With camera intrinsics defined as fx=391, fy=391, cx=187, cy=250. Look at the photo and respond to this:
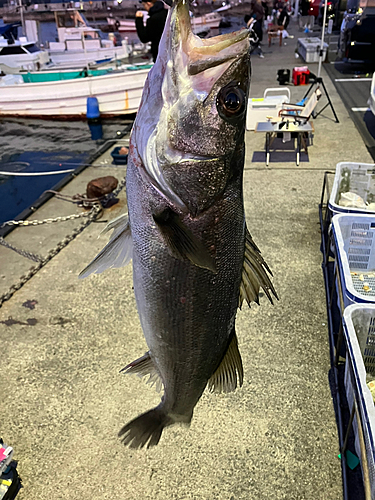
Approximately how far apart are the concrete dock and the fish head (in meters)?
2.40

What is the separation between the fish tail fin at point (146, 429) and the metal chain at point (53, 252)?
11.3 feet

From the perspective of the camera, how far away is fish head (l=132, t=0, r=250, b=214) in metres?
1.41

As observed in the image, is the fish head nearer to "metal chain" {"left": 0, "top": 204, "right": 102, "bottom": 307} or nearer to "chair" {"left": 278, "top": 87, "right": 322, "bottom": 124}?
"metal chain" {"left": 0, "top": 204, "right": 102, "bottom": 307}

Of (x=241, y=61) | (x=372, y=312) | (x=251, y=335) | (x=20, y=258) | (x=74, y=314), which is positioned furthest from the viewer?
(x=20, y=258)

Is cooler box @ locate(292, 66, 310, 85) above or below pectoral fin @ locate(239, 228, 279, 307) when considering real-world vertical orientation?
below

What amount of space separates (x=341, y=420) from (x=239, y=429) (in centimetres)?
86

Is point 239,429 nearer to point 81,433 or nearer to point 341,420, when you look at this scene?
point 341,420

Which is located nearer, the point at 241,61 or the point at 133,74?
the point at 241,61

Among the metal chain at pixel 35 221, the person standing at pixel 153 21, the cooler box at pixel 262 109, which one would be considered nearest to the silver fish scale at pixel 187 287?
the metal chain at pixel 35 221

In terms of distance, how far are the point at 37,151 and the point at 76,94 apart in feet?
12.5

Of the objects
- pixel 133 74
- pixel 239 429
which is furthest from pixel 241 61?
pixel 133 74

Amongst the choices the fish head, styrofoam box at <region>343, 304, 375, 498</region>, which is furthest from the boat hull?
the fish head

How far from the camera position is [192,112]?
147cm

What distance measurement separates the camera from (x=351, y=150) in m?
9.05
